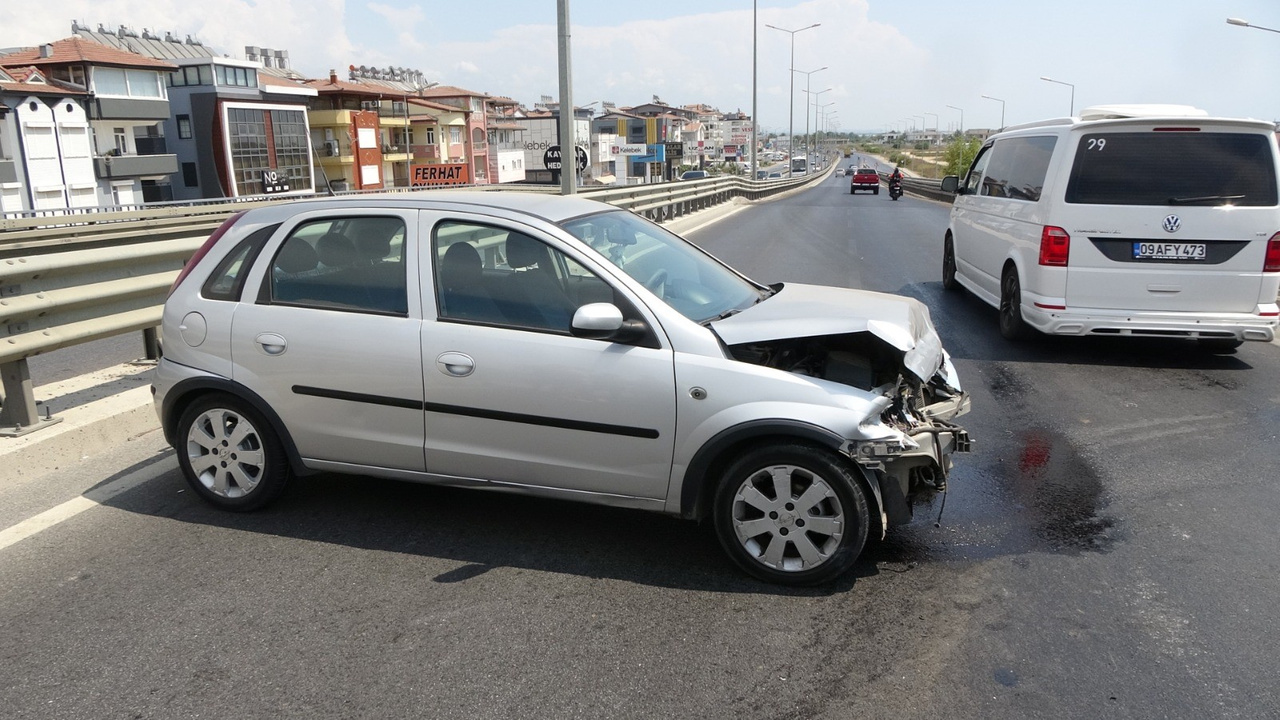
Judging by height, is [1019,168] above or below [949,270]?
above

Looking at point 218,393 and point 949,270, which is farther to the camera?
point 949,270

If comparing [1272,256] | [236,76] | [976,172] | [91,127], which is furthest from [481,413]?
[236,76]

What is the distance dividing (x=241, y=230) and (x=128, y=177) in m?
68.2

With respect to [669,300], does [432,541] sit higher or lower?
lower

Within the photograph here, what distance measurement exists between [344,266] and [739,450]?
2.07 m

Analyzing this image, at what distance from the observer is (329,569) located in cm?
423

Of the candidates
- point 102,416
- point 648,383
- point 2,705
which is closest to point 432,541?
point 648,383

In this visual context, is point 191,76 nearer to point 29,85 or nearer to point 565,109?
point 29,85

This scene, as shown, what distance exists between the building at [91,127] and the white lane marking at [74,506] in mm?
58893

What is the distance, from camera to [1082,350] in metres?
8.73

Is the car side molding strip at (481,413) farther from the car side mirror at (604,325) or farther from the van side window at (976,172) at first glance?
the van side window at (976,172)

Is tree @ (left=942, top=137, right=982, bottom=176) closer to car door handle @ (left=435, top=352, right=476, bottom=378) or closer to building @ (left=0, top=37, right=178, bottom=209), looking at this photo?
building @ (left=0, top=37, right=178, bottom=209)

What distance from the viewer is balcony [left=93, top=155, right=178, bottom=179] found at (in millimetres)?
61875

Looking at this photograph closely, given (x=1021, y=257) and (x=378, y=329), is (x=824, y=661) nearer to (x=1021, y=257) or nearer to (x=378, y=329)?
(x=378, y=329)
